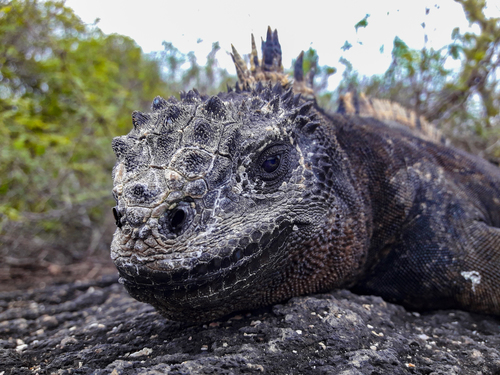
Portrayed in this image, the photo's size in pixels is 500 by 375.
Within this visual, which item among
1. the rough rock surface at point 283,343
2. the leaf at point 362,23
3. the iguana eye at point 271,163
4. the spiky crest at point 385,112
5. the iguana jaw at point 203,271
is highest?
the leaf at point 362,23

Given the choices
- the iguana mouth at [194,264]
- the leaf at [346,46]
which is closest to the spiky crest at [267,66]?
the leaf at [346,46]

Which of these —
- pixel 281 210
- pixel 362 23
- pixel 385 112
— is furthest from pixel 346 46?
pixel 281 210

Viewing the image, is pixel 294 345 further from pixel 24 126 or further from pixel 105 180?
pixel 105 180

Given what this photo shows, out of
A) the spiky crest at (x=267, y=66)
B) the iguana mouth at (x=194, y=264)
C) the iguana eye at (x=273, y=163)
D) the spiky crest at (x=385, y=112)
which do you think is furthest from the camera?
the spiky crest at (x=385, y=112)

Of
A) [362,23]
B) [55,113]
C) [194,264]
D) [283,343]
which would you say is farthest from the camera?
[55,113]

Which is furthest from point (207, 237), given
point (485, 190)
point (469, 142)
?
point (469, 142)

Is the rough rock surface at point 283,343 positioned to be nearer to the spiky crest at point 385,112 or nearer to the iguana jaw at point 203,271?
the iguana jaw at point 203,271

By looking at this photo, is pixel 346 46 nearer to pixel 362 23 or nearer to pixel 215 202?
pixel 362 23
